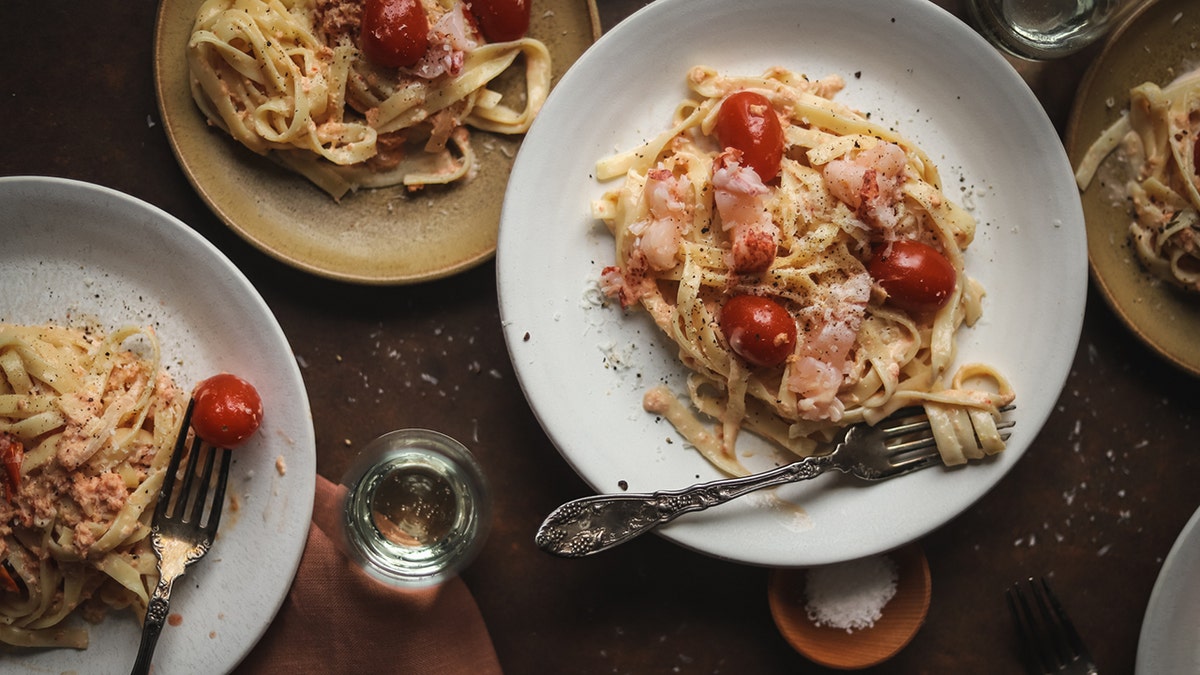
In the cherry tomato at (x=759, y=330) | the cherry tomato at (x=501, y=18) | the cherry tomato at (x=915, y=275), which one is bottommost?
the cherry tomato at (x=759, y=330)

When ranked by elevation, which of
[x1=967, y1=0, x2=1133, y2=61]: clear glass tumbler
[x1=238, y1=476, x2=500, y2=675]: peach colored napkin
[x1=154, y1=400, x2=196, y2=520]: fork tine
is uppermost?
[x1=967, y1=0, x2=1133, y2=61]: clear glass tumbler

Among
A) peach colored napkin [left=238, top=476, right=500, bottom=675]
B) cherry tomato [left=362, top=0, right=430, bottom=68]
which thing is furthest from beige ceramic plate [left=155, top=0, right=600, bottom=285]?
peach colored napkin [left=238, top=476, right=500, bottom=675]

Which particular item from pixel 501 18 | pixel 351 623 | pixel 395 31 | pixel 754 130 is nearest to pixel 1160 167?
pixel 754 130

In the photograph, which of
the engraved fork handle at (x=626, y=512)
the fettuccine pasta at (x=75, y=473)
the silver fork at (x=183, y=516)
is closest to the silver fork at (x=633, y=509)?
the engraved fork handle at (x=626, y=512)

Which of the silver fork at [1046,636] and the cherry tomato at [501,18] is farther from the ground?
the cherry tomato at [501,18]

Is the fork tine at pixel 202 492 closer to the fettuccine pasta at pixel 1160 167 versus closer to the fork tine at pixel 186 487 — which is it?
the fork tine at pixel 186 487

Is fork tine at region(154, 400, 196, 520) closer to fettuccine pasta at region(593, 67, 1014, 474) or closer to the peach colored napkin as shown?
the peach colored napkin

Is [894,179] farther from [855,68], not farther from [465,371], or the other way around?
[465,371]
